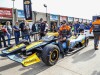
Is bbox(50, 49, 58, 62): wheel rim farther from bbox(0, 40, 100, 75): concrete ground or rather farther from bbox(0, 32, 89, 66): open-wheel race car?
bbox(0, 40, 100, 75): concrete ground

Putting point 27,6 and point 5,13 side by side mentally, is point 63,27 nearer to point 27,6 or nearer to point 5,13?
point 27,6

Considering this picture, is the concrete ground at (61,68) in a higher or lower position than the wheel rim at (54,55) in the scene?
lower

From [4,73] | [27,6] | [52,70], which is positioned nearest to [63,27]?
[52,70]

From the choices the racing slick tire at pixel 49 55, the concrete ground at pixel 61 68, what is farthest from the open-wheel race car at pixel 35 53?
the concrete ground at pixel 61 68

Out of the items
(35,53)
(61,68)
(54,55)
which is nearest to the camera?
(61,68)

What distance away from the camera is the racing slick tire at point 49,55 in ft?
15.5

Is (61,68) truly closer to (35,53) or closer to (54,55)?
(54,55)

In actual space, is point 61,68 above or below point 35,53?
below

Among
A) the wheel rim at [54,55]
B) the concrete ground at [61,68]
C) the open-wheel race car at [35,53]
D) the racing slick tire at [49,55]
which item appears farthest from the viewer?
the wheel rim at [54,55]

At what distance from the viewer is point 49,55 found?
15.7ft

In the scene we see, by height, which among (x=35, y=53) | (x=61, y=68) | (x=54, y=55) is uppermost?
(x=35, y=53)

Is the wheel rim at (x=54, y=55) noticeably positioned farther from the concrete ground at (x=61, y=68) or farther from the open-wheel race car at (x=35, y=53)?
the concrete ground at (x=61, y=68)

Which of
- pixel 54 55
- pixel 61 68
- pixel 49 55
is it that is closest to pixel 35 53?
pixel 49 55

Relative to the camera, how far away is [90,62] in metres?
5.34
